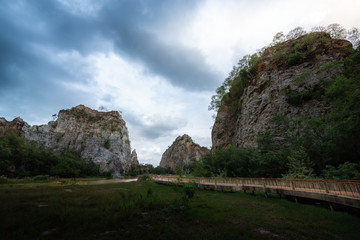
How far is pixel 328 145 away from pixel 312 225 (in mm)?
12346

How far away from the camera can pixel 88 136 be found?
334ft

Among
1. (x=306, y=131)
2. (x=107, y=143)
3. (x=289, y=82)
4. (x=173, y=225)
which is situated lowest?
(x=173, y=225)

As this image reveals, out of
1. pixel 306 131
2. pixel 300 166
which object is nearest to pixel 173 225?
pixel 300 166

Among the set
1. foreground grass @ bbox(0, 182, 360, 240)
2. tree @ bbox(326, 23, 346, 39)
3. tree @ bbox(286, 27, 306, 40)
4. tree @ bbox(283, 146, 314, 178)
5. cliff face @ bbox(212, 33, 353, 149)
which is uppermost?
tree @ bbox(286, 27, 306, 40)

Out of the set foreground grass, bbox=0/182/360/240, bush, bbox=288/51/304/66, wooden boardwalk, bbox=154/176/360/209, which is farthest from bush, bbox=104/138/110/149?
foreground grass, bbox=0/182/360/240

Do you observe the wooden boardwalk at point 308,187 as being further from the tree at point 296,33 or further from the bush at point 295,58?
the tree at point 296,33

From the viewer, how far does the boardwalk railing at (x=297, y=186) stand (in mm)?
7741

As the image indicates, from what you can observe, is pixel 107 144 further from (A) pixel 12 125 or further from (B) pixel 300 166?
(B) pixel 300 166

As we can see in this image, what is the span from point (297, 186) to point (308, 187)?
2.96 ft

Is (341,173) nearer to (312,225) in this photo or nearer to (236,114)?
(312,225)

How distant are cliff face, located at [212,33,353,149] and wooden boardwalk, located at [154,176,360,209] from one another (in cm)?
1343

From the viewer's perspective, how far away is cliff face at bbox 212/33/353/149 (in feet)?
77.8

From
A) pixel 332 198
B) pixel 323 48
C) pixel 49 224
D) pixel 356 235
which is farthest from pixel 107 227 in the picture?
pixel 323 48

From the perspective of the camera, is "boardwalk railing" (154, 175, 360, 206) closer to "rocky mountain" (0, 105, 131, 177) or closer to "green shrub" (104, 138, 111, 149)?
"rocky mountain" (0, 105, 131, 177)
